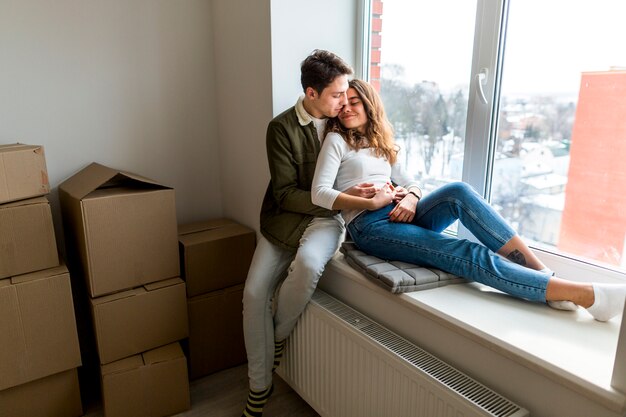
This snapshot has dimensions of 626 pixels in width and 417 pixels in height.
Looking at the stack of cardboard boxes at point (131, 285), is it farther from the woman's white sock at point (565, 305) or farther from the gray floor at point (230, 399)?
the woman's white sock at point (565, 305)

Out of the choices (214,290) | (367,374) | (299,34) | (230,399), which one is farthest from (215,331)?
(299,34)

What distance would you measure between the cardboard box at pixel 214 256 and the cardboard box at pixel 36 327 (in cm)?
47

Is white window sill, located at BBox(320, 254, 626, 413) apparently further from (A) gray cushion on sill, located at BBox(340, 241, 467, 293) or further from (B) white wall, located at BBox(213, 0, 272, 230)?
(B) white wall, located at BBox(213, 0, 272, 230)

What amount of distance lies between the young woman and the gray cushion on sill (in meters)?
0.03

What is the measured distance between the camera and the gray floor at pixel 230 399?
6.16 ft

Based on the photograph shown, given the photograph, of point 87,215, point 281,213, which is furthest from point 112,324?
point 281,213

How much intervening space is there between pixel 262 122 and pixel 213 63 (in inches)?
20.9

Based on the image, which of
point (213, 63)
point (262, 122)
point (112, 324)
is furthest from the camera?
point (213, 63)

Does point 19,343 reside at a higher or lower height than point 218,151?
lower

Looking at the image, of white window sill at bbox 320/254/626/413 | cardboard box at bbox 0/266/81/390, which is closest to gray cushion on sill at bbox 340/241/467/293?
white window sill at bbox 320/254/626/413

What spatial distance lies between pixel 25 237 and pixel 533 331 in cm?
166

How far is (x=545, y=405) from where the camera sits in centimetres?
105

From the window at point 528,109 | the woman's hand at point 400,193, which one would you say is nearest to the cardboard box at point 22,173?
the woman's hand at point 400,193

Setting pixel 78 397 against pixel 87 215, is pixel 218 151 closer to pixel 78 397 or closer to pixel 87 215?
pixel 87 215
